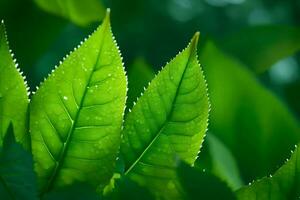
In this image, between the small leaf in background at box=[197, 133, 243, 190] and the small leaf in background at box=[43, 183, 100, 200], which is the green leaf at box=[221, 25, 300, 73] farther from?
the small leaf in background at box=[43, 183, 100, 200]

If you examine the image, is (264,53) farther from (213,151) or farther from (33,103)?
(33,103)

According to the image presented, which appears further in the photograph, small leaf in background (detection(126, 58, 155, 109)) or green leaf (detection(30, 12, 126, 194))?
small leaf in background (detection(126, 58, 155, 109))

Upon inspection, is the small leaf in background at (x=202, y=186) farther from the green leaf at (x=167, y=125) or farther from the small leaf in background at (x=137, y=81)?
the small leaf in background at (x=137, y=81)

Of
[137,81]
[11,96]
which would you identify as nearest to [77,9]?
[137,81]

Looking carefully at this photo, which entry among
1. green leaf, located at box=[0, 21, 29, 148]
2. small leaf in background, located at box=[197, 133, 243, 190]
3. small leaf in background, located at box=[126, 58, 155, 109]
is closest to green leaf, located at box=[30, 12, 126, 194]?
green leaf, located at box=[0, 21, 29, 148]

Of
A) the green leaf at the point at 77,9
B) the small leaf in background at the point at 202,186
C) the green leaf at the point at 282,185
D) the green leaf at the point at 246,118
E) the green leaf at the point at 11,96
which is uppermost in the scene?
the green leaf at the point at 11,96

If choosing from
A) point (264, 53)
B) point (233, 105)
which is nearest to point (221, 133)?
point (233, 105)

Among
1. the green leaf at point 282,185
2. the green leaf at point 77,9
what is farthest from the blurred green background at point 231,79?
the green leaf at point 282,185
